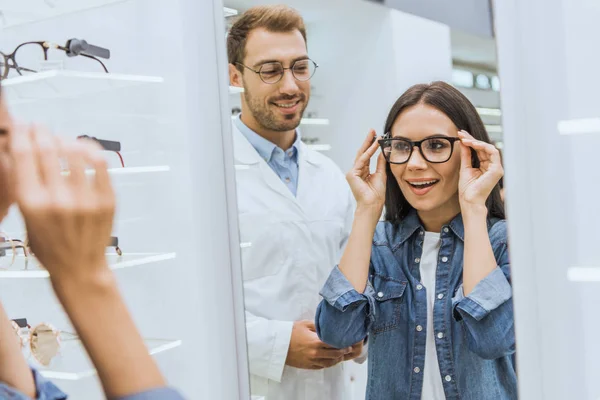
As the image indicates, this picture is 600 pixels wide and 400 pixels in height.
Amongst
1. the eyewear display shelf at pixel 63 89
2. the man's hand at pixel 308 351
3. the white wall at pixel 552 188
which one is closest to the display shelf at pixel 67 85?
the eyewear display shelf at pixel 63 89

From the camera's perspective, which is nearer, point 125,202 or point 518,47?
point 518,47

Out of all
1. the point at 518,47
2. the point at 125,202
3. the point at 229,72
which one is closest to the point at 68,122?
the point at 125,202

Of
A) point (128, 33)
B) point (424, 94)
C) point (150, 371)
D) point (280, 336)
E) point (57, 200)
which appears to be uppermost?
point (128, 33)

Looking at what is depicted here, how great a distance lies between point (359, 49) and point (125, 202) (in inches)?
21.9

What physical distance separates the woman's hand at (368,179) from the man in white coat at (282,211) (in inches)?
1.5

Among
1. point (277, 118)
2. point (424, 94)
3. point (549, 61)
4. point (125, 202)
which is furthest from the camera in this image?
point (125, 202)

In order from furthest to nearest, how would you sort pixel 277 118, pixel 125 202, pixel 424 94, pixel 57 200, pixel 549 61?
pixel 125 202
pixel 277 118
pixel 424 94
pixel 549 61
pixel 57 200

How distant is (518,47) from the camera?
3.37 ft

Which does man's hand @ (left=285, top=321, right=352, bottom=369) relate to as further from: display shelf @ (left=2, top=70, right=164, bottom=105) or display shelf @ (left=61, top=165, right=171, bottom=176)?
display shelf @ (left=2, top=70, right=164, bottom=105)

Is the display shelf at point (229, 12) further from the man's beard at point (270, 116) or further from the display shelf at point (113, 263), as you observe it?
the display shelf at point (113, 263)

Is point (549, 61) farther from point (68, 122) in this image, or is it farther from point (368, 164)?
point (68, 122)

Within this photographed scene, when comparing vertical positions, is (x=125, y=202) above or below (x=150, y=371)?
above

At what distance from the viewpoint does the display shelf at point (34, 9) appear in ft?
4.65

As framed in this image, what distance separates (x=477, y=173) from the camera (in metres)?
1.07
